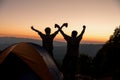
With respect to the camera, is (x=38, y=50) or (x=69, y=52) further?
(x=69, y=52)

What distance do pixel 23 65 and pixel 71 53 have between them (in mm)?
4260

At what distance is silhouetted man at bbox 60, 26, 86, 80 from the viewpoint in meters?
14.4

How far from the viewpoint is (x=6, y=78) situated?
10461 millimetres

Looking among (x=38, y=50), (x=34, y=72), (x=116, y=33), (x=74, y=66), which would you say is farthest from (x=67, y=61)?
(x=116, y=33)

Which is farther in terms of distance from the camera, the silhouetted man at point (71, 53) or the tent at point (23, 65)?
the silhouetted man at point (71, 53)

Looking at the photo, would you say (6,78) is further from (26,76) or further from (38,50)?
(38,50)

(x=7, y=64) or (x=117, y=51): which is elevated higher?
(x=7, y=64)

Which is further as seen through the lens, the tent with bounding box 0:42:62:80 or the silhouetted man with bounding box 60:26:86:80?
the silhouetted man with bounding box 60:26:86:80

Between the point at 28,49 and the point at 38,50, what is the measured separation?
58 cm

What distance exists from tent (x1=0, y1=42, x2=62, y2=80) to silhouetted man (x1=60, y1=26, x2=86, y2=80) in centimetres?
317

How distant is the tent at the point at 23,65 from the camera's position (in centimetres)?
1047

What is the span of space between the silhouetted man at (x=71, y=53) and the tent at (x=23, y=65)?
10.4 feet

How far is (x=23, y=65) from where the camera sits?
10.6 m

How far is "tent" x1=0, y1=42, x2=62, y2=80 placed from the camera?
10.5 m
